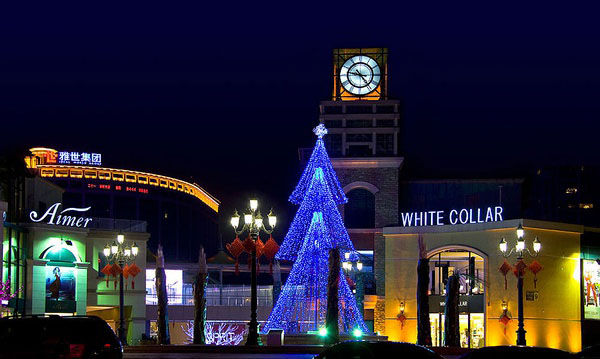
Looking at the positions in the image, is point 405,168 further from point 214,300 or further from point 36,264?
point 36,264

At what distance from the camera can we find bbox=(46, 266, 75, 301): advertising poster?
54312 mm

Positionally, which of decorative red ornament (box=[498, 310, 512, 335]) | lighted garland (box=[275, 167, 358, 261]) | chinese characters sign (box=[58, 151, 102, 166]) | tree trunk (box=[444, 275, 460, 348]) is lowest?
decorative red ornament (box=[498, 310, 512, 335])

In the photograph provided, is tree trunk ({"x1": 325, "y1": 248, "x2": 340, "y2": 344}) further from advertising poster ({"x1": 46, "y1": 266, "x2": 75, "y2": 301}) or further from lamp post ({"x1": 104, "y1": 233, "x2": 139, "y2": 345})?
advertising poster ({"x1": 46, "y1": 266, "x2": 75, "y2": 301})

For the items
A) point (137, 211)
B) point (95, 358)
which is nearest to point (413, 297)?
point (95, 358)

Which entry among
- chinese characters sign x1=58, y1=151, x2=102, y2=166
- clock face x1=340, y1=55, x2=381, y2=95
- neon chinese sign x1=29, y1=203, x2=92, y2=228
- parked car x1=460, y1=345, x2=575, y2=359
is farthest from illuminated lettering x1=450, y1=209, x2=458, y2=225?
→ chinese characters sign x1=58, y1=151, x2=102, y2=166

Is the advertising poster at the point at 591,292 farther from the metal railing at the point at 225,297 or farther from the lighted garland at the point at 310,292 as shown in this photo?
the metal railing at the point at 225,297

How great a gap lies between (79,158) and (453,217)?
1846 inches

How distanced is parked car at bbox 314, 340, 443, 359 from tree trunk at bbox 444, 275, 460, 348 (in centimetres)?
1982

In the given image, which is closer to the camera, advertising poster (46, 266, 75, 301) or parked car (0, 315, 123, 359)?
parked car (0, 315, 123, 359)

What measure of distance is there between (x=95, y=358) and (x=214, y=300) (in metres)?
56.1

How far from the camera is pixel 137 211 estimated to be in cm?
9988

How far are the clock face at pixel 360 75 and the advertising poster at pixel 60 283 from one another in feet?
74.1

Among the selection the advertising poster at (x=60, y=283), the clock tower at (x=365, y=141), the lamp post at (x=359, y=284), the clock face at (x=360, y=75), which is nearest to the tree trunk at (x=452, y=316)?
the lamp post at (x=359, y=284)

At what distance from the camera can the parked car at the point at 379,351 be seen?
744 inches
